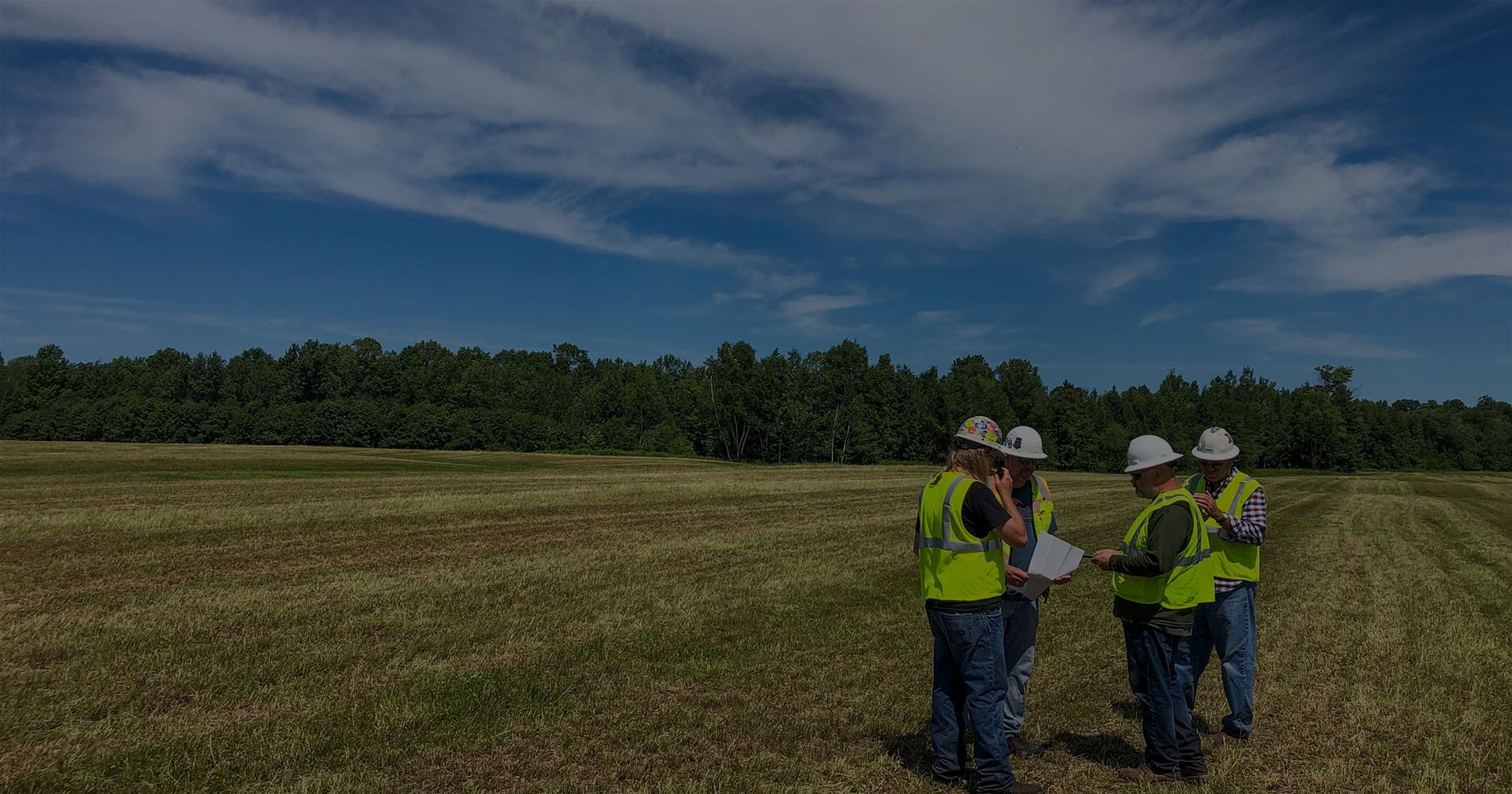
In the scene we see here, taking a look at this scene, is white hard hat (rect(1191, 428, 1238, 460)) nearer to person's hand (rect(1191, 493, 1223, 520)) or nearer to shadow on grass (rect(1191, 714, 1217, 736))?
person's hand (rect(1191, 493, 1223, 520))

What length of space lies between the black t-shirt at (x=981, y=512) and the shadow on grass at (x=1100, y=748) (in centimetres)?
258

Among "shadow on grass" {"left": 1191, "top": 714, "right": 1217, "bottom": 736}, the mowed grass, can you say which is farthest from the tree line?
"shadow on grass" {"left": 1191, "top": 714, "right": 1217, "bottom": 736}

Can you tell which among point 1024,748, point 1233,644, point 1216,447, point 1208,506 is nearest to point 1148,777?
point 1024,748

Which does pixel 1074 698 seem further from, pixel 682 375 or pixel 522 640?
pixel 682 375

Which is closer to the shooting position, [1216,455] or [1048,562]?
[1048,562]

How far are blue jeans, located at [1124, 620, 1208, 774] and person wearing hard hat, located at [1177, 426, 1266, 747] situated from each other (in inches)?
24.9

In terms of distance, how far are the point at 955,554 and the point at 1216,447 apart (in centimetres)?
293

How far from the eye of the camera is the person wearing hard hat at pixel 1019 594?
5.82 metres

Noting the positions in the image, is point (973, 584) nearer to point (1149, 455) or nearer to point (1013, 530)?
point (1013, 530)

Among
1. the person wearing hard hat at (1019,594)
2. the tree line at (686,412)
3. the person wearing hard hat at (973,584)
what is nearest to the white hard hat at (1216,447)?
the person wearing hard hat at (1019,594)

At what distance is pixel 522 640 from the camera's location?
357 inches

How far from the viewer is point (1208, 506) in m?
5.90

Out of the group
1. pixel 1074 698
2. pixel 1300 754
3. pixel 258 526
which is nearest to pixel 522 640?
pixel 1074 698

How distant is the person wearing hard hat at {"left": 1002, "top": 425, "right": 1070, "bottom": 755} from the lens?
5820 millimetres
